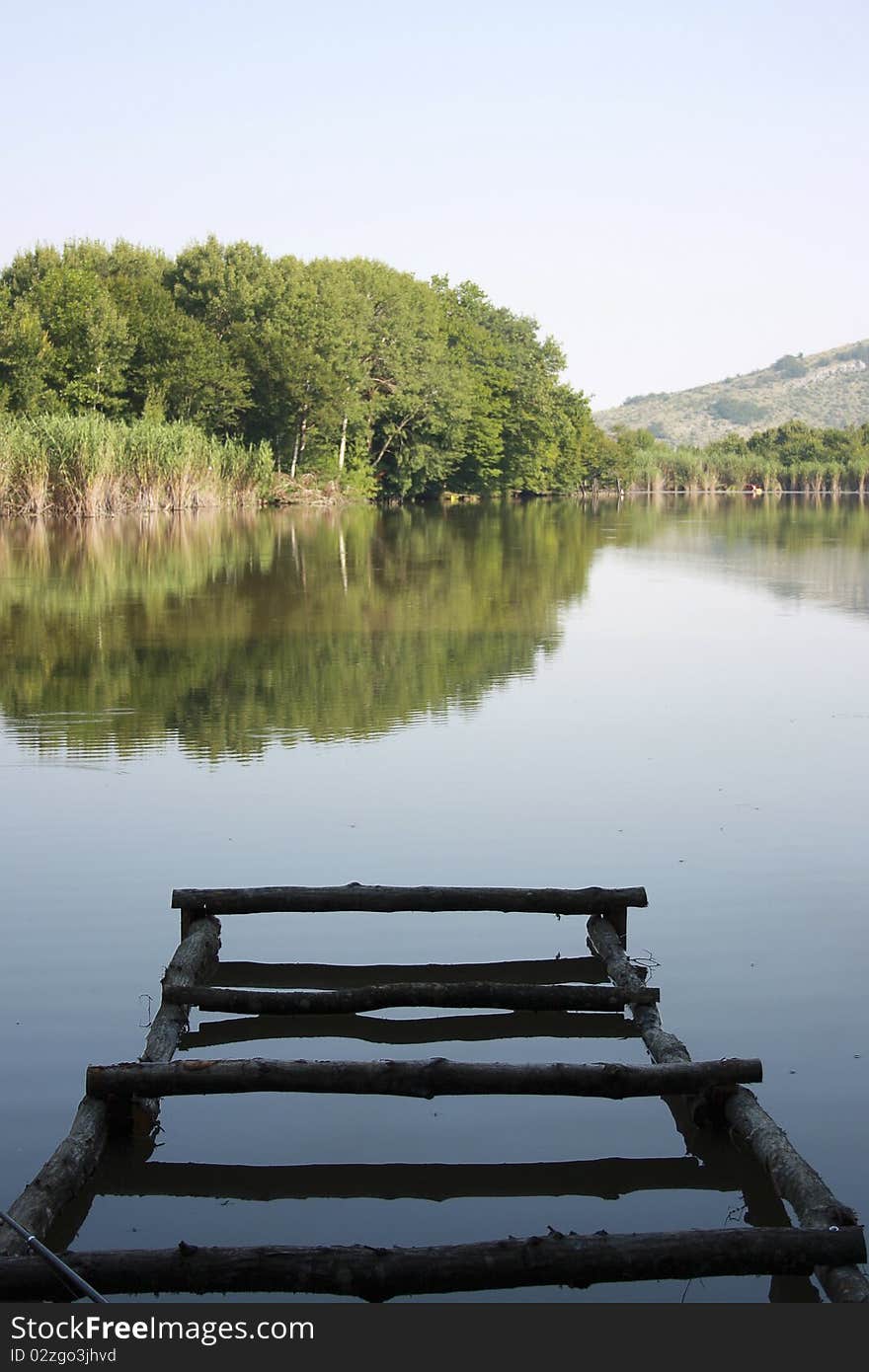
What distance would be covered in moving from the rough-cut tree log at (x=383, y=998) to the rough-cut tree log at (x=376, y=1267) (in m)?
1.94

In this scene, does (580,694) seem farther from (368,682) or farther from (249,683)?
(249,683)

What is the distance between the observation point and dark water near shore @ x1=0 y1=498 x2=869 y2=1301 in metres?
4.85

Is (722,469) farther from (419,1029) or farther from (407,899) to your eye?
(419,1029)

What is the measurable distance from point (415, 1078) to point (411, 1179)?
0.33 metres

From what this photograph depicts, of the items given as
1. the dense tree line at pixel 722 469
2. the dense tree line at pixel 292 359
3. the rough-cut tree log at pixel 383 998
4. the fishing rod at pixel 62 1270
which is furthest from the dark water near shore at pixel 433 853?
the dense tree line at pixel 722 469

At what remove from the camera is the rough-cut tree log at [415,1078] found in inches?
197

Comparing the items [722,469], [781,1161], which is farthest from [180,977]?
[722,469]

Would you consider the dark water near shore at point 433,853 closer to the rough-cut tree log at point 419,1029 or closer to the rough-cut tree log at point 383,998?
the rough-cut tree log at point 419,1029

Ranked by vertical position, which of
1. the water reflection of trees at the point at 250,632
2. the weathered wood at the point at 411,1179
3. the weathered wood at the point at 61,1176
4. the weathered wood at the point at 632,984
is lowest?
the weathered wood at the point at 411,1179

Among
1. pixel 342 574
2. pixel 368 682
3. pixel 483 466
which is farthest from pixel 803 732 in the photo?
pixel 483 466

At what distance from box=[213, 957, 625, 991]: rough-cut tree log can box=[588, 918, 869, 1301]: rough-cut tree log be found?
2.40 feet

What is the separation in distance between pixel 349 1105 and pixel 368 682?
9730mm

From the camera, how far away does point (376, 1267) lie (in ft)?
12.9

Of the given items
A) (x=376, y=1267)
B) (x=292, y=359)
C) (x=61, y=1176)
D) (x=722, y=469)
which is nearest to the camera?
(x=376, y=1267)
